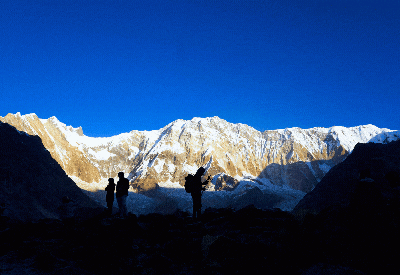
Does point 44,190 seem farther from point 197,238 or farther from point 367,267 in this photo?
point 367,267

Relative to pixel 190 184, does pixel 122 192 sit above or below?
below

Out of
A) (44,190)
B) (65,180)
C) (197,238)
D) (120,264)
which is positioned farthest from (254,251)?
(65,180)

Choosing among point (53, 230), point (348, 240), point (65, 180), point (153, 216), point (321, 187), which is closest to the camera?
point (348, 240)

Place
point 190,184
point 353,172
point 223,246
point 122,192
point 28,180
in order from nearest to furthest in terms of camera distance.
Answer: point 223,246, point 122,192, point 190,184, point 353,172, point 28,180

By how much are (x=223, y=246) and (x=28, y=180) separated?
92421 mm

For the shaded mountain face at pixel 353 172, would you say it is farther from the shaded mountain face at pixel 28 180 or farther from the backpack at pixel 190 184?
the shaded mountain face at pixel 28 180

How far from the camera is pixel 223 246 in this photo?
10.1 metres

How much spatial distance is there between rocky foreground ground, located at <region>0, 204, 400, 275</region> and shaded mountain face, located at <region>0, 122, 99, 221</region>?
47.6 metres

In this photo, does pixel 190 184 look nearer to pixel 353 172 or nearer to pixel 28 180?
pixel 353 172

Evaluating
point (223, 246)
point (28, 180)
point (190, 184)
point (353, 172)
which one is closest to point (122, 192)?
point (190, 184)

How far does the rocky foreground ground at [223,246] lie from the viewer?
8.48 metres

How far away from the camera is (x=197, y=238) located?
452 inches

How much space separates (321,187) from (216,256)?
7658 cm

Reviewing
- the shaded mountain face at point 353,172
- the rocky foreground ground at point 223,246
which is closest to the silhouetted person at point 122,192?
the rocky foreground ground at point 223,246
